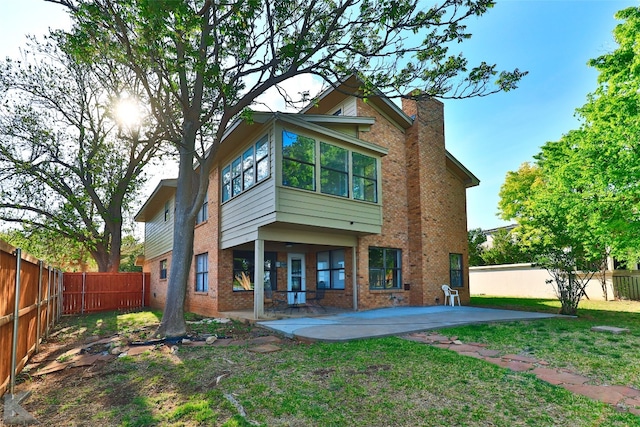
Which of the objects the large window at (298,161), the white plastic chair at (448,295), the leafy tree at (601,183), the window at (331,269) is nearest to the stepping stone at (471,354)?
the large window at (298,161)

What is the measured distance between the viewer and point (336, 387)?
14.8 feet

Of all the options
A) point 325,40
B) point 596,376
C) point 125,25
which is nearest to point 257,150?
point 325,40

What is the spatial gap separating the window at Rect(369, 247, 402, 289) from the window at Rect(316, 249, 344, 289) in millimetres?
1014

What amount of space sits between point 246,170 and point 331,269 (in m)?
4.56

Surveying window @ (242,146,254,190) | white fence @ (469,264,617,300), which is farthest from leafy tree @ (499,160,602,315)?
window @ (242,146,254,190)

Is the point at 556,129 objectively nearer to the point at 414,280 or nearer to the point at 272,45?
the point at 414,280

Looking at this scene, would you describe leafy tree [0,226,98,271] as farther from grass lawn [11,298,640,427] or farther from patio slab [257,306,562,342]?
grass lawn [11,298,640,427]

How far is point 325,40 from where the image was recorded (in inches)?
366

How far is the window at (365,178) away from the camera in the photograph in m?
11.8

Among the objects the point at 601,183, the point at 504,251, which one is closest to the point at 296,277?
the point at 601,183

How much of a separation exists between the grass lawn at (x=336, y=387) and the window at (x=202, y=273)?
665 centimetres

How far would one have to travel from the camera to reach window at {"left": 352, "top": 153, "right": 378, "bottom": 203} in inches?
464

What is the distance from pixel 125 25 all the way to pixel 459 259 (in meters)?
13.5

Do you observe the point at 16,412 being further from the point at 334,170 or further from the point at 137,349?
the point at 334,170
